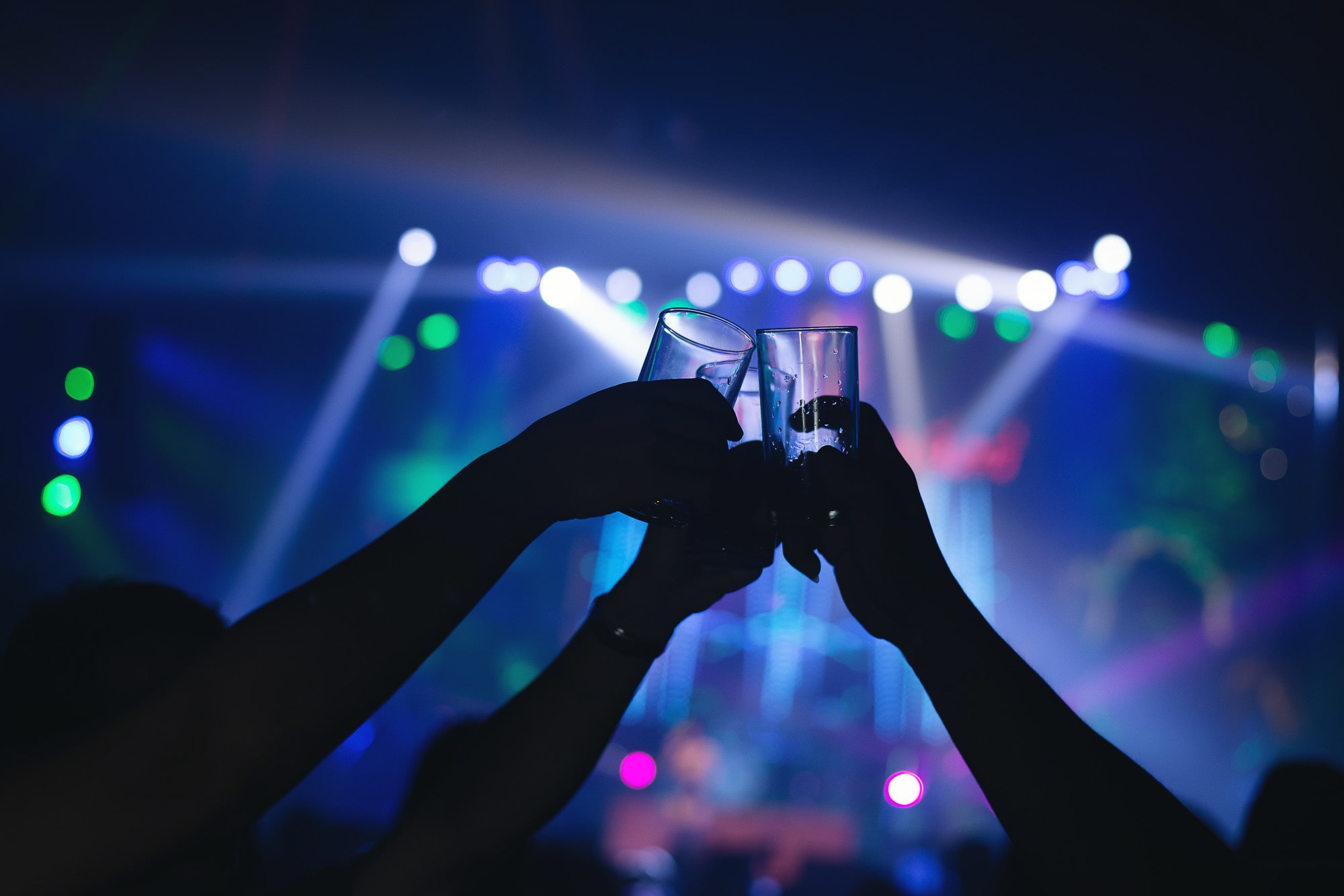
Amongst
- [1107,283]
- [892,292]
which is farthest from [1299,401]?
[892,292]

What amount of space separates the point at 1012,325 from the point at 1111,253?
158cm

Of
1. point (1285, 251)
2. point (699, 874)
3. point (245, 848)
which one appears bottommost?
point (699, 874)

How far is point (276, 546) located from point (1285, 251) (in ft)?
27.7

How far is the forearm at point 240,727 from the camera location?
553 millimetres

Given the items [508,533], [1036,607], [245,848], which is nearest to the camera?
[508,533]

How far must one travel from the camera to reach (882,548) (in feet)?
3.05

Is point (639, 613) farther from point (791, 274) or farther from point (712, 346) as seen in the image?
point (791, 274)

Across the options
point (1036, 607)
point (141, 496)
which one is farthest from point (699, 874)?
point (141, 496)

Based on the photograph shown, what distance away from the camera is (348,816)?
665 cm

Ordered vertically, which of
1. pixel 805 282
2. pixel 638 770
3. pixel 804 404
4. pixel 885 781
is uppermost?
pixel 805 282

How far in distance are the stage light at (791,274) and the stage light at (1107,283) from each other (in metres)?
2.18

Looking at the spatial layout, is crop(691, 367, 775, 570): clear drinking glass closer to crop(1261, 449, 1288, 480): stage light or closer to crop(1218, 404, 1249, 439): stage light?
crop(1218, 404, 1249, 439): stage light

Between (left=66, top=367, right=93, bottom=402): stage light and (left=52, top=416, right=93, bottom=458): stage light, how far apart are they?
0.15m

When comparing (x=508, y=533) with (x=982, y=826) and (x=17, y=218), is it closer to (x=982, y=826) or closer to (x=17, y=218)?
(x=17, y=218)
